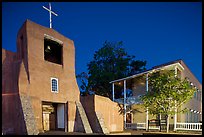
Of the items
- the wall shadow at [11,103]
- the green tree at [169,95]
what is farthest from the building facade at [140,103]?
the wall shadow at [11,103]

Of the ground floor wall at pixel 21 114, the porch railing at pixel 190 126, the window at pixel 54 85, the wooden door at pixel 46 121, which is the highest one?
the window at pixel 54 85

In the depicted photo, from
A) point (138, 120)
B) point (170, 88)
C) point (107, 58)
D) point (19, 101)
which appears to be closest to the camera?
point (19, 101)

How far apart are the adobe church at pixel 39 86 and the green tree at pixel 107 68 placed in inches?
469

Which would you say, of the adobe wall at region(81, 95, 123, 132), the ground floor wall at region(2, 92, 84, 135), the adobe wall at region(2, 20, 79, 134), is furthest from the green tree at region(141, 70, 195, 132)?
the ground floor wall at region(2, 92, 84, 135)

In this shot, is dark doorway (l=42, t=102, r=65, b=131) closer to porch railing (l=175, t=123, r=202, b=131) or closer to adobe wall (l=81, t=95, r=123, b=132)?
adobe wall (l=81, t=95, r=123, b=132)

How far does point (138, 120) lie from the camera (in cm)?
1952

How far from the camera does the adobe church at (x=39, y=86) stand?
37.7ft

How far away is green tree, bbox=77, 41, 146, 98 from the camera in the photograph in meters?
28.0

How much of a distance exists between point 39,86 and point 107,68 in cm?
1687

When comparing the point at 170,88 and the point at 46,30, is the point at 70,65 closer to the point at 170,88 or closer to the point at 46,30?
the point at 46,30

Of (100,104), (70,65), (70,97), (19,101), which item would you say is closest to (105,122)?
(100,104)

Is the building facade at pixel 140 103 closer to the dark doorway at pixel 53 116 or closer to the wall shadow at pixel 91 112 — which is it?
the wall shadow at pixel 91 112

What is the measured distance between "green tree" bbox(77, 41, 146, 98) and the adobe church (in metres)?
11.9

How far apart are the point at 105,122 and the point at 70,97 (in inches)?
121
